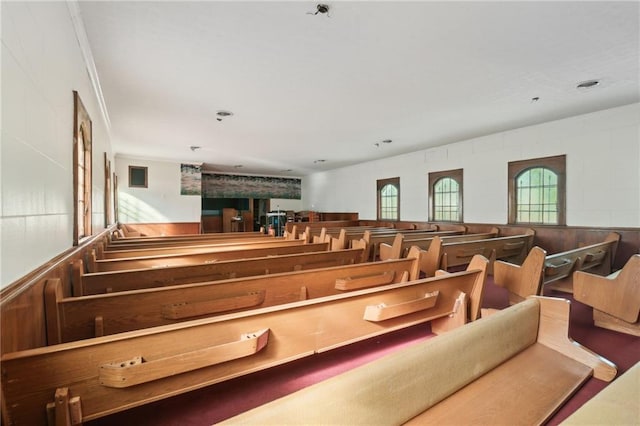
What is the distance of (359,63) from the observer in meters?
2.55

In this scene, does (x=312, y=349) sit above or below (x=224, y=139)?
below

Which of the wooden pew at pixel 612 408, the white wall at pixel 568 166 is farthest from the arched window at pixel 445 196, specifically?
the wooden pew at pixel 612 408

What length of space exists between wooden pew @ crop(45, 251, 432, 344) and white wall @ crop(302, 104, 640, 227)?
399cm

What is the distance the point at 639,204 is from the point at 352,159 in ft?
16.4

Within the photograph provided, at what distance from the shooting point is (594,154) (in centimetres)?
388

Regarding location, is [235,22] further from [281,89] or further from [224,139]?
[224,139]

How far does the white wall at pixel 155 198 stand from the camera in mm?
7309

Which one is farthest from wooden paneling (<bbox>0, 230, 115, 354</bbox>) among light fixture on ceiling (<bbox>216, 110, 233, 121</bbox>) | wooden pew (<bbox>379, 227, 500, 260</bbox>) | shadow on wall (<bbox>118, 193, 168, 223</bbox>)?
shadow on wall (<bbox>118, 193, 168, 223</bbox>)

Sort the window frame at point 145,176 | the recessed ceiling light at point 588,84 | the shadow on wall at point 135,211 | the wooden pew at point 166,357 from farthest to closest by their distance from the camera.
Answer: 1. the window frame at point 145,176
2. the shadow on wall at point 135,211
3. the recessed ceiling light at point 588,84
4. the wooden pew at point 166,357

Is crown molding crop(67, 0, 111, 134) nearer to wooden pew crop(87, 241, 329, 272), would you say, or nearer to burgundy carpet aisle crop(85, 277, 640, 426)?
wooden pew crop(87, 241, 329, 272)

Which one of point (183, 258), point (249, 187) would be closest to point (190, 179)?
point (249, 187)

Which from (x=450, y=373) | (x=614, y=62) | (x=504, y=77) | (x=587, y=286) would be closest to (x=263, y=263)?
(x=450, y=373)

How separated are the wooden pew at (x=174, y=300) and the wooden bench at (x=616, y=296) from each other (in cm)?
151

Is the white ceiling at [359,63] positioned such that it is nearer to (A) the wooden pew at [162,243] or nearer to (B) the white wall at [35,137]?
(B) the white wall at [35,137]
